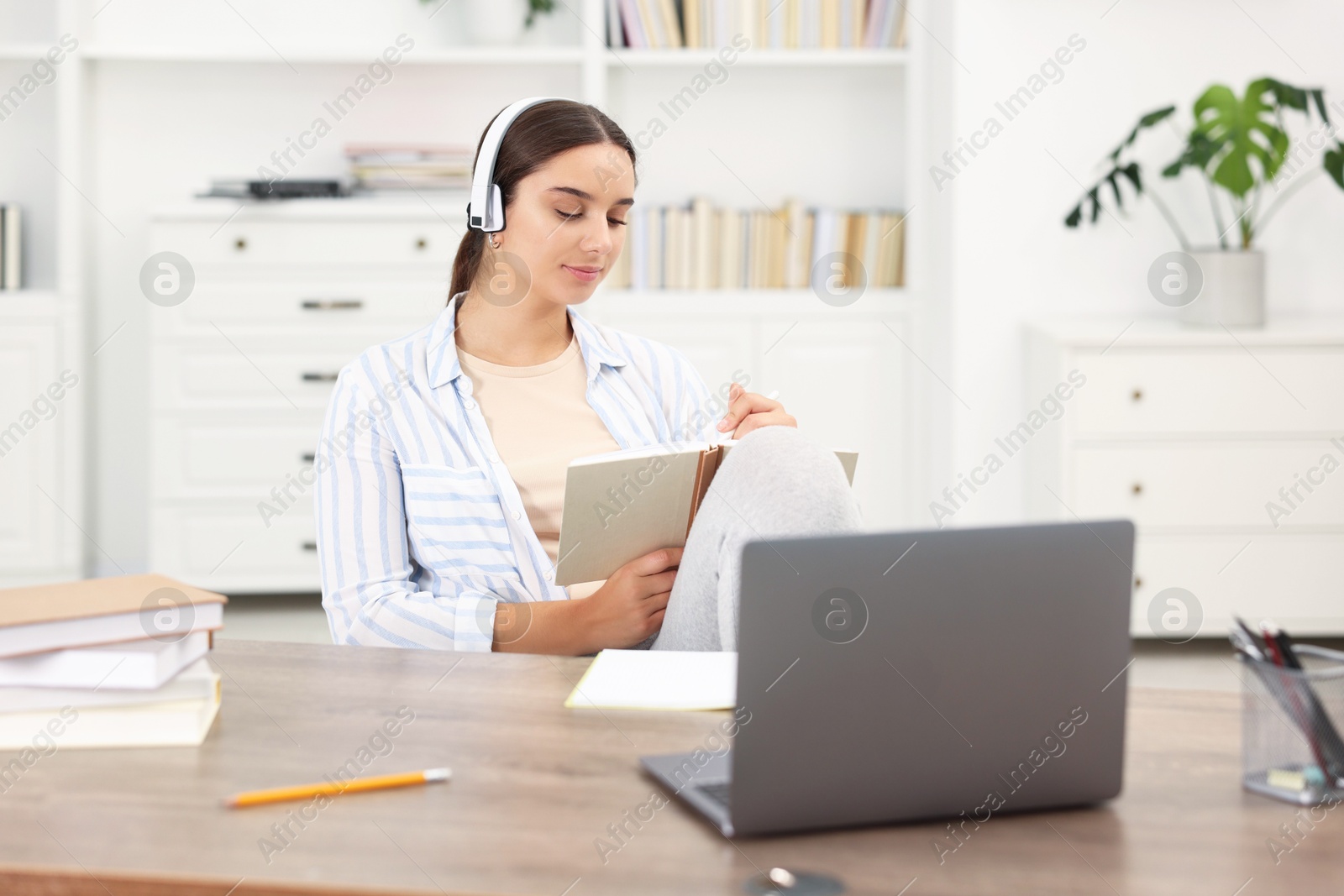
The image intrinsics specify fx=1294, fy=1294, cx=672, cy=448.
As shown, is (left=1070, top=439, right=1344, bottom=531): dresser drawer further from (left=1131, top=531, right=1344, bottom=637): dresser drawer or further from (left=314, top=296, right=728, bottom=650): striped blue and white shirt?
(left=314, top=296, right=728, bottom=650): striped blue and white shirt

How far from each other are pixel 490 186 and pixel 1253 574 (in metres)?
2.36

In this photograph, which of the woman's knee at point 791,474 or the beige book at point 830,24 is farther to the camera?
the beige book at point 830,24

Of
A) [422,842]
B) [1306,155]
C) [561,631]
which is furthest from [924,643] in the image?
[1306,155]

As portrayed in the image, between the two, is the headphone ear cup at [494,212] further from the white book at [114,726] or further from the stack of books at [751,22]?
the stack of books at [751,22]

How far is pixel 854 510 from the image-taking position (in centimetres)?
126

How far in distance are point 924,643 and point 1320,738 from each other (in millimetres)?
312

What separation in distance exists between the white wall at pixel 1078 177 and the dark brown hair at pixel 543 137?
6.65ft

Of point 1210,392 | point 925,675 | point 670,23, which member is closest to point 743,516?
point 925,675

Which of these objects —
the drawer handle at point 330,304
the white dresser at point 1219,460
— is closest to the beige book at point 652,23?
the drawer handle at point 330,304

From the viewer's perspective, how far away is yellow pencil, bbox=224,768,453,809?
86 cm

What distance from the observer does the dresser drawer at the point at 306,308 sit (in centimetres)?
361

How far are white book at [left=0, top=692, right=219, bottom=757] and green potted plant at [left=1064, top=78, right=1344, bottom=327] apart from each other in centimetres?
296

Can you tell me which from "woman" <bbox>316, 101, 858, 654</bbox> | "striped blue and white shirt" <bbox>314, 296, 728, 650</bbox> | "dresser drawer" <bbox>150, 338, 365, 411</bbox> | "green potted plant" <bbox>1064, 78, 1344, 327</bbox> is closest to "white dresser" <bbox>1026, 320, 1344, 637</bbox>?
"green potted plant" <bbox>1064, 78, 1344, 327</bbox>

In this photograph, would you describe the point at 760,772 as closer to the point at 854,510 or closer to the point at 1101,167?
the point at 854,510
